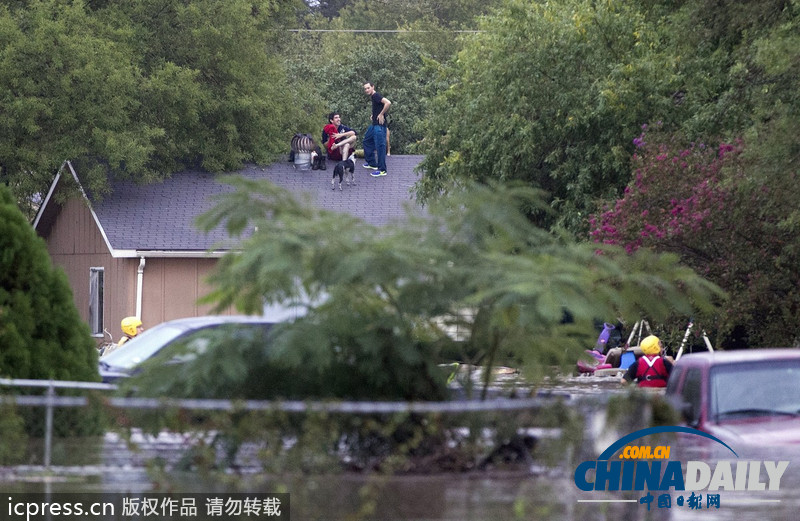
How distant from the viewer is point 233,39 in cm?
3156

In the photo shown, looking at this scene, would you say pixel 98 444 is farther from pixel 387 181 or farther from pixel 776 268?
pixel 387 181

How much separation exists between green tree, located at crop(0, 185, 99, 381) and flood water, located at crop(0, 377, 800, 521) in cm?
129

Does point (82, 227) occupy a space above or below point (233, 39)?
below

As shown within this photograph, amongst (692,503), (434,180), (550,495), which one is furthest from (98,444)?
(434,180)

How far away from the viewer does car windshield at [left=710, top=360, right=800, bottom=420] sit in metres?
9.04

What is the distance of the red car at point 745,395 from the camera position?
29.0ft

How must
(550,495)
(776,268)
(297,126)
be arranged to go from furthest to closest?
(297,126) < (776,268) < (550,495)

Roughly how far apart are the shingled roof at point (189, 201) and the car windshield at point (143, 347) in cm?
1439

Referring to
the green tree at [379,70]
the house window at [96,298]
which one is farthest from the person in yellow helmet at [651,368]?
the green tree at [379,70]

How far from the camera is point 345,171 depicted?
33625mm

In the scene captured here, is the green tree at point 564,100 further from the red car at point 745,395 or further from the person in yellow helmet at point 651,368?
the red car at point 745,395

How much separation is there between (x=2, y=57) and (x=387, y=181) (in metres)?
11.1

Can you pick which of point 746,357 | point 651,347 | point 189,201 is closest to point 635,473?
point 746,357

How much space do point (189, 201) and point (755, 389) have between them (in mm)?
23857
